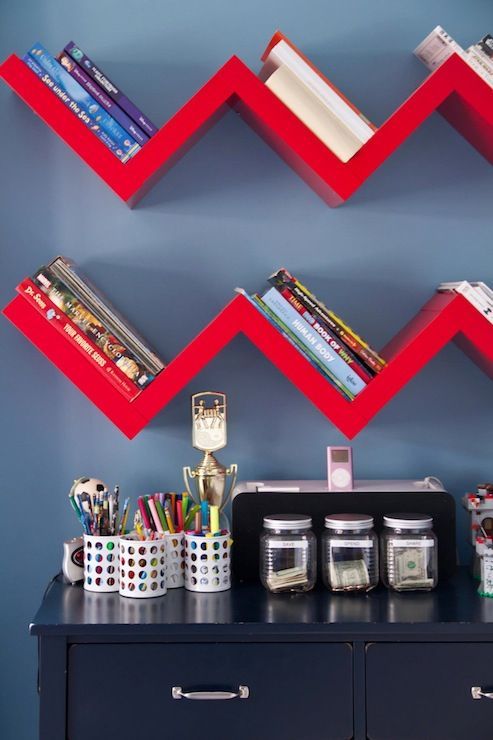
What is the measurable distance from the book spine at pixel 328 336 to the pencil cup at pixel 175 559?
19.9 inches

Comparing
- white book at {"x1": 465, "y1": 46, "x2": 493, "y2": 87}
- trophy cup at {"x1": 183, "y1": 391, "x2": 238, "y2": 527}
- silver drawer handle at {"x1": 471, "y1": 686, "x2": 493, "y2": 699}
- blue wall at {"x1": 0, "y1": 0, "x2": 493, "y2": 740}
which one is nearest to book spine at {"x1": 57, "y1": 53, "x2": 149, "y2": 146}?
blue wall at {"x1": 0, "y1": 0, "x2": 493, "y2": 740}

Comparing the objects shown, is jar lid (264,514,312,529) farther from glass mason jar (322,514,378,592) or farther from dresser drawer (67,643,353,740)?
dresser drawer (67,643,353,740)

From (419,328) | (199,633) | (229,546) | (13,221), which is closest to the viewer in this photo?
(199,633)

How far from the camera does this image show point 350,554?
1.95 m

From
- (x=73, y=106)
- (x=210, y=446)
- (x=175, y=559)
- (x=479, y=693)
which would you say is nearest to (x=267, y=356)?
(x=210, y=446)

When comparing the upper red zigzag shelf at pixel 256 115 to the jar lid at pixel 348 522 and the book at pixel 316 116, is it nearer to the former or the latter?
the book at pixel 316 116

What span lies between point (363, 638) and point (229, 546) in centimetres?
35

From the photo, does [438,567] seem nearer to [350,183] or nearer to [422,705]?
[422,705]

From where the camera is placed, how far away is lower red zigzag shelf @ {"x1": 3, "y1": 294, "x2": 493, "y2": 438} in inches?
79.1

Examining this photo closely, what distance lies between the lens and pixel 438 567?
2049 millimetres

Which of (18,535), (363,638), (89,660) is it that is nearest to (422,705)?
(363,638)

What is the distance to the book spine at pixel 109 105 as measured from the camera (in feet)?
6.71

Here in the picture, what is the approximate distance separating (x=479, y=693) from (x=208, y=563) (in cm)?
57

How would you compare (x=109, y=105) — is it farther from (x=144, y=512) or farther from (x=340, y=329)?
(x=144, y=512)
